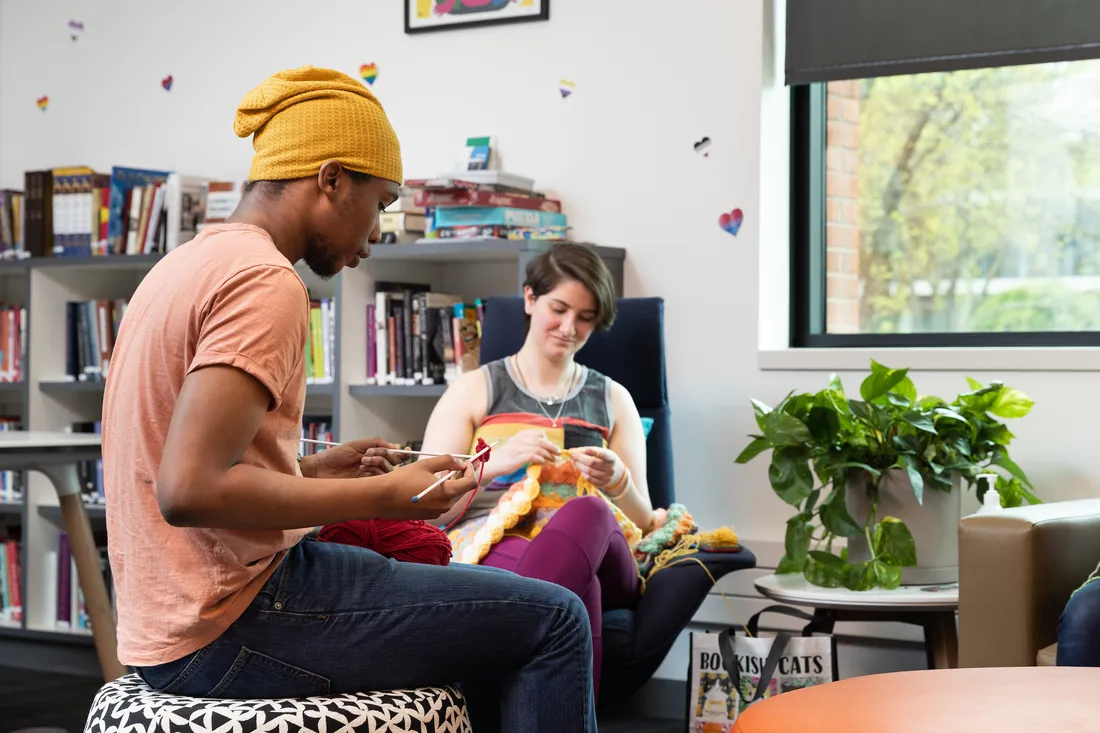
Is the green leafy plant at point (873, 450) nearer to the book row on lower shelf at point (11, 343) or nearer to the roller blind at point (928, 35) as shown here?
the roller blind at point (928, 35)

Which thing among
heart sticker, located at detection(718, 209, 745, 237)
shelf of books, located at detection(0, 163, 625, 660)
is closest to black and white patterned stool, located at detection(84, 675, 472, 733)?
shelf of books, located at detection(0, 163, 625, 660)

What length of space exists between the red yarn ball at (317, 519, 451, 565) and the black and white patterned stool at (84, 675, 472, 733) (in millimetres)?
221

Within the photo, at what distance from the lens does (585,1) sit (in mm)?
3504

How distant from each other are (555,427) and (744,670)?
63cm

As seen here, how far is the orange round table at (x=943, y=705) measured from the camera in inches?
49.8

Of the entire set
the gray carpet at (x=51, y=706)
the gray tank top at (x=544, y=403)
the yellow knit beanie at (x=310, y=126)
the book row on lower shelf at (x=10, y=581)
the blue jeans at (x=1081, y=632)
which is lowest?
the gray carpet at (x=51, y=706)

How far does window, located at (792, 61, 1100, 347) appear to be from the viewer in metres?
3.11

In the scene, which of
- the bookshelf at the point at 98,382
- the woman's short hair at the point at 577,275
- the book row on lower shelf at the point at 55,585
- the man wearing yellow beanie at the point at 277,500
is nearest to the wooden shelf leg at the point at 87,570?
the bookshelf at the point at 98,382

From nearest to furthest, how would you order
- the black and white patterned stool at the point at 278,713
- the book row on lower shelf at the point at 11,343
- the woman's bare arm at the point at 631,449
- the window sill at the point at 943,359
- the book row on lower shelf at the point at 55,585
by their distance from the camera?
1. the black and white patterned stool at the point at 278,713
2. the woman's bare arm at the point at 631,449
3. the window sill at the point at 943,359
4. the book row on lower shelf at the point at 55,585
5. the book row on lower shelf at the point at 11,343

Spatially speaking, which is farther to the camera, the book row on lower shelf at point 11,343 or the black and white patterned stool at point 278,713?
the book row on lower shelf at point 11,343

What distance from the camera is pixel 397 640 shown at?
1416 millimetres

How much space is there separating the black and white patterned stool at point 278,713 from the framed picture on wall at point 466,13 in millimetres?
2526

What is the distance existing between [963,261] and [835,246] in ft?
1.13

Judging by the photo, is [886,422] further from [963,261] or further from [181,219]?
[181,219]
